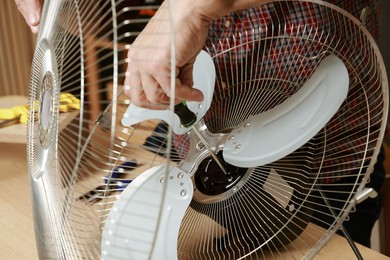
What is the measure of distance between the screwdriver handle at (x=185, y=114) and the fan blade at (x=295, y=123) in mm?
61

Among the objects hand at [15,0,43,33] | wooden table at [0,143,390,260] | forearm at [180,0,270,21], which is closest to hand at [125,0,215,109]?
forearm at [180,0,270,21]

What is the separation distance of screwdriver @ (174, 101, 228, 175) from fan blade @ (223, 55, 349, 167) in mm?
32

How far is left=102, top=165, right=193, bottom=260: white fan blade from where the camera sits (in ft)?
1.94

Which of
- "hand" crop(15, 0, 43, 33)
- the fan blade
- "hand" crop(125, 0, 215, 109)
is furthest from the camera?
"hand" crop(15, 0, 43, 33)

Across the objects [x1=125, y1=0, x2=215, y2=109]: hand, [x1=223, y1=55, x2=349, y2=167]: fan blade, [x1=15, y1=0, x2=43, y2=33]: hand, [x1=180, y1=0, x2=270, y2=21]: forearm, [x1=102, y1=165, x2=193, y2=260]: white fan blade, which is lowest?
[x1=102, y1=165, x2=193, y2=260]: white fan blade

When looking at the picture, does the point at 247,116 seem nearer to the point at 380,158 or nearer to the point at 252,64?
the point at 252,64

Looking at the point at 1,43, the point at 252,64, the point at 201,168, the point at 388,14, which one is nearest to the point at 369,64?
the point at 252,64

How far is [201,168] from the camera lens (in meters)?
0.70

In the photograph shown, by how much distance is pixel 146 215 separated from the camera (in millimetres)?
599

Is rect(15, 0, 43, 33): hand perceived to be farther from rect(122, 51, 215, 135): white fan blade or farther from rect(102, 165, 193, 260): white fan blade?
rect(102, 165, 193, 260): white fan blade

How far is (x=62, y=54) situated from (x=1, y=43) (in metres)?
2.59

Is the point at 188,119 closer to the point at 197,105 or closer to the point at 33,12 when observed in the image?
the point at 197,105

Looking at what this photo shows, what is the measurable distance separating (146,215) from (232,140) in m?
0.17

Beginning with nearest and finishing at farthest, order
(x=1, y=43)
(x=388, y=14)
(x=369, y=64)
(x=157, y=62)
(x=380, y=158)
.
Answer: (x=157, y=62) → (x=369, y=64) → (x=380, y=158) → (x=388, y=14) → (x=1, y=43)
